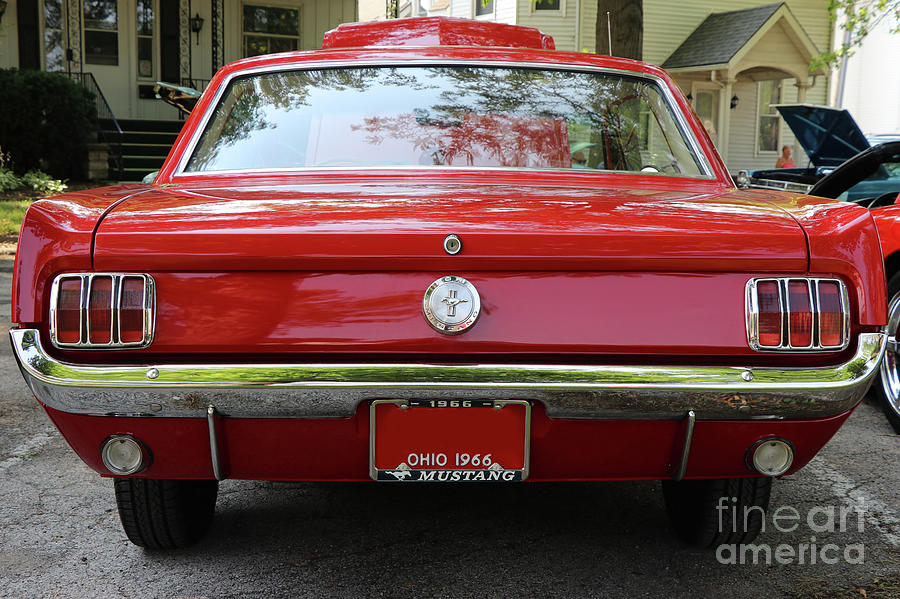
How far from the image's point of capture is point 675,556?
299cm

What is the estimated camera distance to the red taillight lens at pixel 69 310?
226cm

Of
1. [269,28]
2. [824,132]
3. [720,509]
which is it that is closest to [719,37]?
[269,28]

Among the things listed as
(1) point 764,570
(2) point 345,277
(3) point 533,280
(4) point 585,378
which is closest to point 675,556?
(1) point 764,570

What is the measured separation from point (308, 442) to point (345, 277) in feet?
1.40

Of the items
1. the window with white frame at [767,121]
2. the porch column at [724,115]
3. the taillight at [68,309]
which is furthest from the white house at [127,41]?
the taillight at [68,309]

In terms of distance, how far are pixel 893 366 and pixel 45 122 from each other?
559 inches

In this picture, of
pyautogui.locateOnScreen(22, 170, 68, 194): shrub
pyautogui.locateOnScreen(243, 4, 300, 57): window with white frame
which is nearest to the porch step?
pyautogui.locateOnScreen(22, 170, 68, 194): shrub

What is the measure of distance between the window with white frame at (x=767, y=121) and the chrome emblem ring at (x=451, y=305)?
24072 millimetres

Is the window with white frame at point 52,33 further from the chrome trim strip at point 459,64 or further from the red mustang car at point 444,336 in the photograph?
the red mustang car at point 444,336

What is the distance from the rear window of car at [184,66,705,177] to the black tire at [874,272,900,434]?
1.98 m

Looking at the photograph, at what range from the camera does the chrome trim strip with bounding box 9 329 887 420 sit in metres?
2.21

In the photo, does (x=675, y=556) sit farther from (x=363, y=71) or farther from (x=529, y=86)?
(x=363, y=71)

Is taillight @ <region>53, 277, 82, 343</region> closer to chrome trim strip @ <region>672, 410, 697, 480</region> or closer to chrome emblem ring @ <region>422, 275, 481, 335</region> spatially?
chrome emblem ring @ <region>422, 275, 481, 335</region>

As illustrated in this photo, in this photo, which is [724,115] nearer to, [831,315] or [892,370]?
[892,370]
